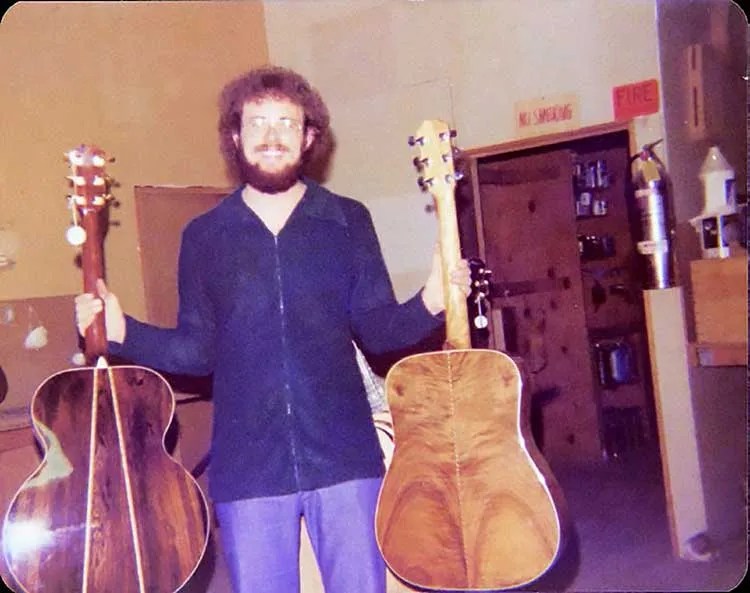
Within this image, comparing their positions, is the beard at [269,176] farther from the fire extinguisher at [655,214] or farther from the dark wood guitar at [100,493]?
the fire extinguisher at [655,214]

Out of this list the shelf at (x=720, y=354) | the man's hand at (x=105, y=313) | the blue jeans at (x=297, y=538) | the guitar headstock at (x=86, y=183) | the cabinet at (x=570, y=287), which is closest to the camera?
the blue jeans at (x=297, y=538)

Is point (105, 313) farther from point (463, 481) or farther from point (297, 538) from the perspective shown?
point (463, 481)

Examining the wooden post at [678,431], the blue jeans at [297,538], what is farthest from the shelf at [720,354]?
the blue jeans at [297,538]

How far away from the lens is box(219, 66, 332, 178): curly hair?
1486mm

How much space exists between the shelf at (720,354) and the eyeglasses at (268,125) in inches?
59.2

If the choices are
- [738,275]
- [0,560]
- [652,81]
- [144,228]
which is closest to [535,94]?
[652,81]

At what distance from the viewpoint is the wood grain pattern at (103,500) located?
4.75ft

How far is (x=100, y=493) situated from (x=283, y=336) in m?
0.44

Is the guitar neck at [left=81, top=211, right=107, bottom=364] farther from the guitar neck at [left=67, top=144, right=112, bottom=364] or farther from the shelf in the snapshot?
the shelf

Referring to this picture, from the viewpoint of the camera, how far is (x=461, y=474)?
4.88ft

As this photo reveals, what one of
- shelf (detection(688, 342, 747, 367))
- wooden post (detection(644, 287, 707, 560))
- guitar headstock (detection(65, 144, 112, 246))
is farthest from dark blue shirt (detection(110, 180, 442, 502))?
wooden post (detection(644, 287, 707, 560))

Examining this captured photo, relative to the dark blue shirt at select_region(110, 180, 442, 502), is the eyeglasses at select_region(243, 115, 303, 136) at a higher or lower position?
higher

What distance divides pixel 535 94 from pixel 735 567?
171 cm

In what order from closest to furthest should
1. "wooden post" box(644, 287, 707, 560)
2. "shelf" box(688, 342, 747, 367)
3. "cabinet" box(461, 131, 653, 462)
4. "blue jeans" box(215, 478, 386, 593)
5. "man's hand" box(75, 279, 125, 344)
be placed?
"blue jeans" box(215, 478, 386, 593) → "man's hand" box(75, 279, 125, 344) → "shelf" box(688, 342, 747, 367) → "wooden post" box(644, 287, 707, 560) → "cabinet" box(461, 131, 653, 462)
